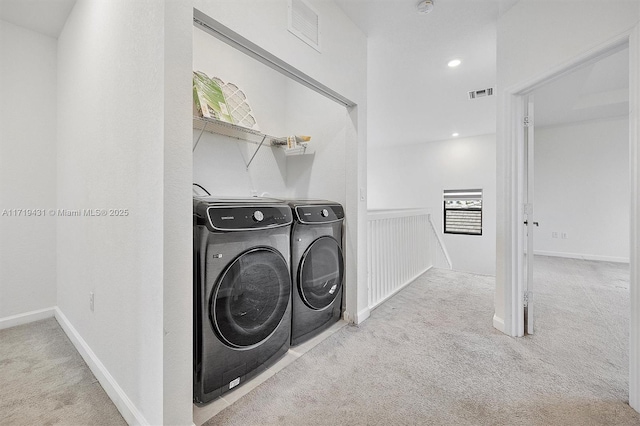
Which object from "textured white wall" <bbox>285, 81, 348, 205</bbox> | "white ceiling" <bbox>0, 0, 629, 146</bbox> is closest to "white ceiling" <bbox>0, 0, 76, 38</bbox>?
"white ceiling" <bbox>0, 0, 629, 146</bbox>

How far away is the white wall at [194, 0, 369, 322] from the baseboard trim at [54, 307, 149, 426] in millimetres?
1591

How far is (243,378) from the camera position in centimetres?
156

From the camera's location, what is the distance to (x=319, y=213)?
2094mm

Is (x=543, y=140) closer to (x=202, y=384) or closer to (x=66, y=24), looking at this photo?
(x=202, y=384)

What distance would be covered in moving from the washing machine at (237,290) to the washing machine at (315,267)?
126mm

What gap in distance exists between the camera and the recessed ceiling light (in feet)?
6.72

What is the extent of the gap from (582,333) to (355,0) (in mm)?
3178

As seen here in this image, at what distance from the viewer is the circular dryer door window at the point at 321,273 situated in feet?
6.56

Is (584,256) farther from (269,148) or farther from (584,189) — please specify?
(269,148)

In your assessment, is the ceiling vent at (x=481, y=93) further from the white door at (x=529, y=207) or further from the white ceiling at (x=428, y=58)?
the white door at (x=529, y=207)

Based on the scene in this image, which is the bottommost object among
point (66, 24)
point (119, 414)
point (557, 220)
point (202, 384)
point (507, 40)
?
point (119, 414)

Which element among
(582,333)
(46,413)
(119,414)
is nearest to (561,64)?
(582,333)

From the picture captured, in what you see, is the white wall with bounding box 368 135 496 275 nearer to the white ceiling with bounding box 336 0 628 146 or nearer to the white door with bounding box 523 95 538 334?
the white ceiling with bounding box 336 0 628 146

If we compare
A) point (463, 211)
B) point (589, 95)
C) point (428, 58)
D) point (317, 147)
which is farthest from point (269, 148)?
point (463, 211)
